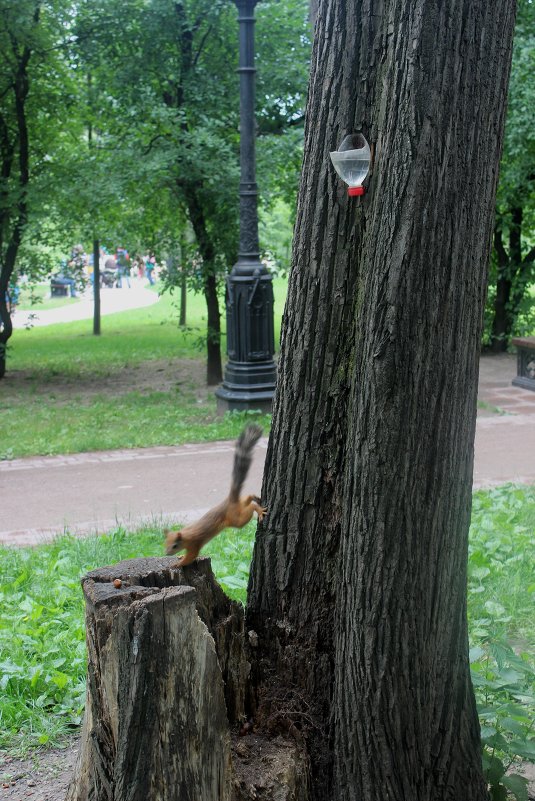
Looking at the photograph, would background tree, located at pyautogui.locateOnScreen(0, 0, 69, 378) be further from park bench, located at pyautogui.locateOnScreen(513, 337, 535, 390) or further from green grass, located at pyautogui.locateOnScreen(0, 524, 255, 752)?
green grass, located at pyautogui.locateOnScreen(0, 524, 255, 752)

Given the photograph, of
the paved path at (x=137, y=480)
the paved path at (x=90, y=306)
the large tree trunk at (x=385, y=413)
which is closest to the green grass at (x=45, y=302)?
the paved path at (x=90, y=306)

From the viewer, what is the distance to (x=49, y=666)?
420cm

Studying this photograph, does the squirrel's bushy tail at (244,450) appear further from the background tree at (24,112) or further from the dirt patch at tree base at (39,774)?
the background tree at (24,112)

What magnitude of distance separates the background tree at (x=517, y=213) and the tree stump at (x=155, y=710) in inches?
473

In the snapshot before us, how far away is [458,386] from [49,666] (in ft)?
8.30

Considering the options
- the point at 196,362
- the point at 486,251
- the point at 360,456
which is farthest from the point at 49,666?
the point at 196,362

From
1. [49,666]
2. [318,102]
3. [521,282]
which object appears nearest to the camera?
[318,102]

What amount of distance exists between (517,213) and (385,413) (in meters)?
13.9

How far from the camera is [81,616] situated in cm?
475

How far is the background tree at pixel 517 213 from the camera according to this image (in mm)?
13180

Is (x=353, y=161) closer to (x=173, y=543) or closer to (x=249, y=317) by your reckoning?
(x=173, y=543)

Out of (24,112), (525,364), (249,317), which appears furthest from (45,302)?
(249,317)

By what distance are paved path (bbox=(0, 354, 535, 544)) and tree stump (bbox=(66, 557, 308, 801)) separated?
393 cm

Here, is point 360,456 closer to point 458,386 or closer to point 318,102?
point 458,386
